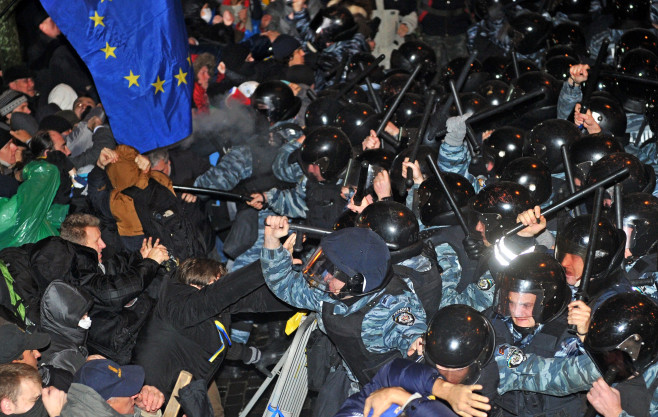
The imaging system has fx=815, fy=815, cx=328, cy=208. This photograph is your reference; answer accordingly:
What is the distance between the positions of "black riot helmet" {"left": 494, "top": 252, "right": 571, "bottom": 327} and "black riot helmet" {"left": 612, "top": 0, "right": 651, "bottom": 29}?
231 inches

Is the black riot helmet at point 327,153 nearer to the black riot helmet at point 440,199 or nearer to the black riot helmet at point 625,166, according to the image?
the black riot helmet at point 440,199

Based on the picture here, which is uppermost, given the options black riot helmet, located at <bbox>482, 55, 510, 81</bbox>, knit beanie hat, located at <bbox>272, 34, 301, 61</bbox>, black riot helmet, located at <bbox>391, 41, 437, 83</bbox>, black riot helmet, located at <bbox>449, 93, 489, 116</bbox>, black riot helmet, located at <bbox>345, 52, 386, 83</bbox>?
black riot helmet, located at <bbox>449, 93, 489, 116</bbox>

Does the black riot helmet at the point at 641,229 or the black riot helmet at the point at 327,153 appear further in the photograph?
the black riot helmet at the point at 327,153

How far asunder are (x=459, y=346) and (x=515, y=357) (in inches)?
19.6

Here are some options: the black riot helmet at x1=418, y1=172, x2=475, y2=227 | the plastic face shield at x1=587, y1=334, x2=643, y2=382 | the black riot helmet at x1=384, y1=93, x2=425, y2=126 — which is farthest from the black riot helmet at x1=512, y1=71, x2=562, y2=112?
the plastic face shield at x1=587, y1=334, x2=643, y2=382

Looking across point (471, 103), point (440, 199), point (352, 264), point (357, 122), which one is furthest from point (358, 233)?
point (471, 103)

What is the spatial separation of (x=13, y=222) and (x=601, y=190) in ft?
15.0

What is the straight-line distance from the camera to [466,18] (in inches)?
505

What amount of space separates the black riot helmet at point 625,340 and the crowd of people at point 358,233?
1 centimetres

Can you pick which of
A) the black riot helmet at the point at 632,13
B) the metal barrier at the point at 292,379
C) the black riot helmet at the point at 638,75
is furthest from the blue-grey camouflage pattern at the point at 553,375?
the black riot helmet at the point at 632,13

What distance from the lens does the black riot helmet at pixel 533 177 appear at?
6.37 meters

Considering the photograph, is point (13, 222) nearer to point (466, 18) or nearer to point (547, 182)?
point (547, 182)

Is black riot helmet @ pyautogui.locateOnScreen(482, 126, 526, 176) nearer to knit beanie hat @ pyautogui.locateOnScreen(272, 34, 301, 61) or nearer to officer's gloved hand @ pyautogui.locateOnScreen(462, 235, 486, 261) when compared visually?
officer's gloved hand @ pyautogui.locateOnScreen(462, 235, 486, 261)

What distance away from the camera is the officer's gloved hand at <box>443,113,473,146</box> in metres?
6.68
